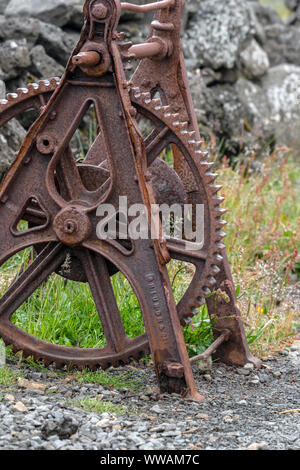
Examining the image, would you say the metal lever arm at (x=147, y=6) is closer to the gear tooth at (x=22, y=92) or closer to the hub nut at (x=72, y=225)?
the gear tooth at (x=22, y=92)

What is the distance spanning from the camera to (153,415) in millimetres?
3299

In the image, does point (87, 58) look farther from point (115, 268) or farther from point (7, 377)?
point (7, 377)

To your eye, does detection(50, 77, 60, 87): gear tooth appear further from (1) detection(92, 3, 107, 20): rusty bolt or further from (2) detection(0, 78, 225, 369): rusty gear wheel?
(1) detection(92, 3, 107, 20): rusty bolt

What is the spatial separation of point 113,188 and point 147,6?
941mm

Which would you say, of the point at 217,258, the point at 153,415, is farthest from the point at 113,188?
the point at 153,415

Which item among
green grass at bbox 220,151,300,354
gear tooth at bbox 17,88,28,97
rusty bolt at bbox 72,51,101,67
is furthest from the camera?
green grass at bbox 220,151,300,354

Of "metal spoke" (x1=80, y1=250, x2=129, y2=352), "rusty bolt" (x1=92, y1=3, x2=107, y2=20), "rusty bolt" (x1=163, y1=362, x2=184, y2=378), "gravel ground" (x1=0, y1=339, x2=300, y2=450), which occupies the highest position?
"rusty bolt" (x1=92, y1=3, x2=107, y2=20)

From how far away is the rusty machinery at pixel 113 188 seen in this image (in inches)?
134

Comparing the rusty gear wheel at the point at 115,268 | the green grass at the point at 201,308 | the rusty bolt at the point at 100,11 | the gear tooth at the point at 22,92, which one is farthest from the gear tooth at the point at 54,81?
the green grass at the point at 201,308

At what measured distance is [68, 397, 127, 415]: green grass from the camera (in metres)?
3.29

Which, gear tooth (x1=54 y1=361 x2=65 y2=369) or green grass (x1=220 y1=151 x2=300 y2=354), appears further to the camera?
green grass (x1=220 y1=151 x2=300 y2=354)

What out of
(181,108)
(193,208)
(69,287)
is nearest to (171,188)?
(193,208)

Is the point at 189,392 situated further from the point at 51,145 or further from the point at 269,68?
the point at 269,68

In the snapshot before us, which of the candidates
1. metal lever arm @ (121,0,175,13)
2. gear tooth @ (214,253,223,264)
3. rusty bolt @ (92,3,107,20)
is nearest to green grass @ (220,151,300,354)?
gear tooth @ (214,253,223,264)
